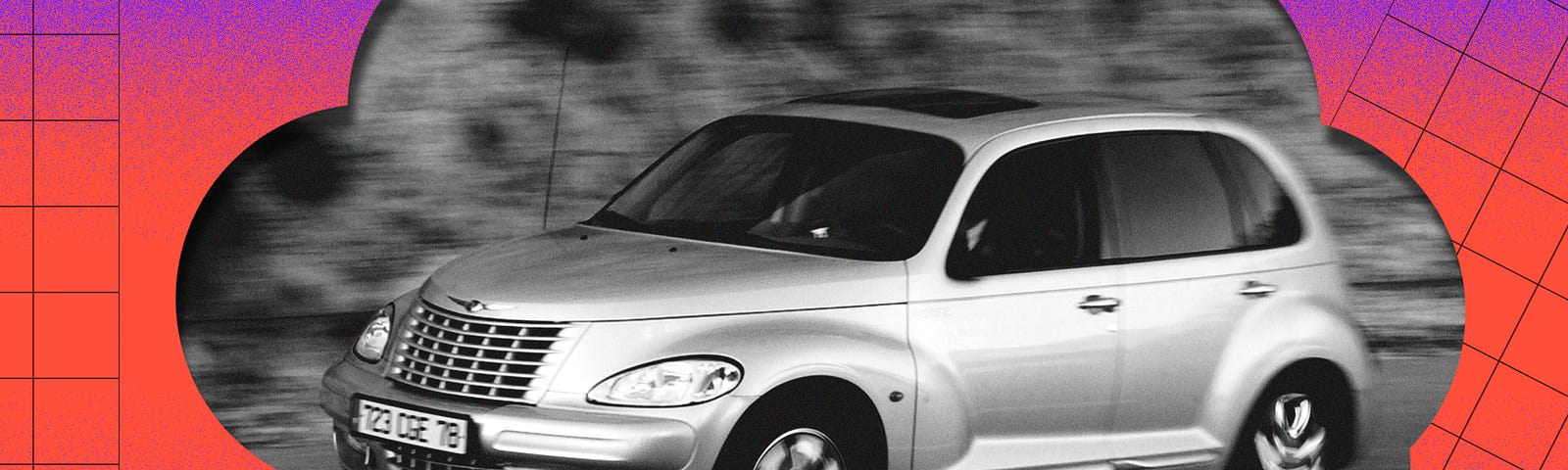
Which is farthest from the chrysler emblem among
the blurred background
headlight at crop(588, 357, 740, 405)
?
the blurred background

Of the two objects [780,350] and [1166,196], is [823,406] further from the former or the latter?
[1166,196]

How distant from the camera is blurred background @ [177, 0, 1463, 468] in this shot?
28.7 feet

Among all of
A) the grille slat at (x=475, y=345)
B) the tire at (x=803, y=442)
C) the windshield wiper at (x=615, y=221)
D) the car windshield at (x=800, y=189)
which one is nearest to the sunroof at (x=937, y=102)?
the car windshield at (x=800, y=189)

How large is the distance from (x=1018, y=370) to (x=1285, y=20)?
3.83 meters

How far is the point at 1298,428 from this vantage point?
7.20 m

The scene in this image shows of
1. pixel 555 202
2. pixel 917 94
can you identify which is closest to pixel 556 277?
pixel 917 94

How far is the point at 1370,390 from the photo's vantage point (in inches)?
289

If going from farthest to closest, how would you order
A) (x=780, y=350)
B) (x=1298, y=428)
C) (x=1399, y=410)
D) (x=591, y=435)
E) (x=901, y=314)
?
(x=1399, y=410)
(x=1298, y=428)
(x=901, y=314)
(x=780, y=350)
(x=591, y=435)

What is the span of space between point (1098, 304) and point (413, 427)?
223 centimetres

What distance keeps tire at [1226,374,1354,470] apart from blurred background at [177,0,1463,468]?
1.71m

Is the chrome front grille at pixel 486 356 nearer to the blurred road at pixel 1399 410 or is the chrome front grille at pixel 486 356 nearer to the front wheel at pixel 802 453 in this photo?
the front wheel at pixel 802 453

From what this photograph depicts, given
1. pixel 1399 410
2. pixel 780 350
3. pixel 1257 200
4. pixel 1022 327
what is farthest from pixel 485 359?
pixel 1399 410

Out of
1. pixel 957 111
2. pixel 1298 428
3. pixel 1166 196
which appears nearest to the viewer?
pixel 1166 196

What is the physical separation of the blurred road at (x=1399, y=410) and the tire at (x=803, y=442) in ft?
10.8
